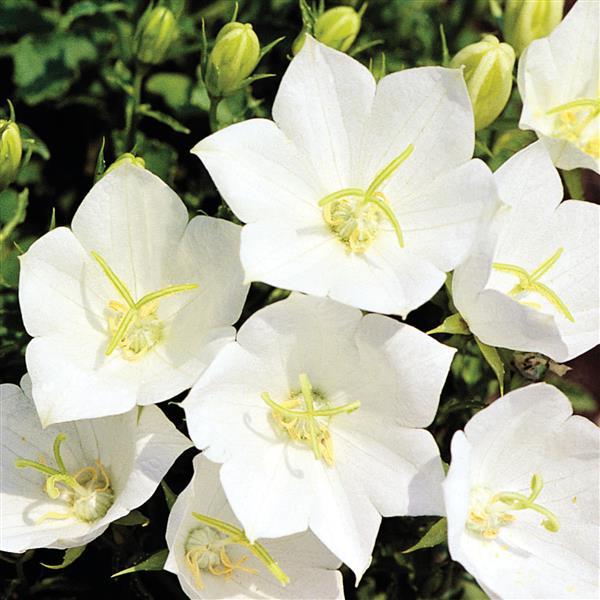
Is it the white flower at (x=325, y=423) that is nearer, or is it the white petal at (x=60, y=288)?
the white flower at (x=325, y=423)

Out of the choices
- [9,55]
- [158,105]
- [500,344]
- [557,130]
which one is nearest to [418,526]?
[500,344]

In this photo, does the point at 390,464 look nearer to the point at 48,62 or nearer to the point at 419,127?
the point at 419,127

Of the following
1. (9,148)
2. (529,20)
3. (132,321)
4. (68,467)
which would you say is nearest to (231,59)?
(9,148)

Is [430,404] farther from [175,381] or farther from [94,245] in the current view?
[94,245]

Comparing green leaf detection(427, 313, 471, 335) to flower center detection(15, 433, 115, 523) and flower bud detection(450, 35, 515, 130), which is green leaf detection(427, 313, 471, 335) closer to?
flower bud detection(450, 35, 515, 130)

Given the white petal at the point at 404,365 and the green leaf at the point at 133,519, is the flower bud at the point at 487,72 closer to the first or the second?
the white petal at the point at 404,365

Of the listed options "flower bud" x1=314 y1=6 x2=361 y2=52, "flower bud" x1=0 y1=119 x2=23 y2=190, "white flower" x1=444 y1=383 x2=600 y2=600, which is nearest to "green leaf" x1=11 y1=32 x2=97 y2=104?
"flower bud" x1=0 y1=119 x2=23 y2=190

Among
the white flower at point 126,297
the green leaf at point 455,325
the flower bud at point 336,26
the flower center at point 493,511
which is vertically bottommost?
the flower center at point 493,511

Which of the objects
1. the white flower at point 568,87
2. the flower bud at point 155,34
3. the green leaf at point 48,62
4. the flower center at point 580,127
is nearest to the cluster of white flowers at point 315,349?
the white flower at point 568,87
